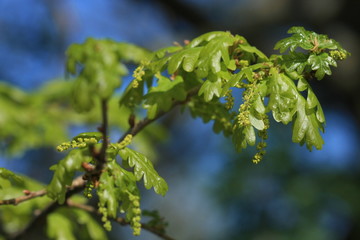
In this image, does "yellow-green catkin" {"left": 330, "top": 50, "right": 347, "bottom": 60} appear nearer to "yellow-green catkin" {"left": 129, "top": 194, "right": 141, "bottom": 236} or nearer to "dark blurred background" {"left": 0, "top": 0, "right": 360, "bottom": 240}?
"yellow-green catkin" {"left": 129, "top": 194, "right": 141, "bottom": 236}

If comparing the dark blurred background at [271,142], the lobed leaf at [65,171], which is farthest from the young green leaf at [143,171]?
the dark blurred background at [271,142]

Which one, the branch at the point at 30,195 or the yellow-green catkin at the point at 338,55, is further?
the branch at the point at 30,195

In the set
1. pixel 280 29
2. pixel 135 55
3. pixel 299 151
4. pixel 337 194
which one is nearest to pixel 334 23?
pixel 280 29

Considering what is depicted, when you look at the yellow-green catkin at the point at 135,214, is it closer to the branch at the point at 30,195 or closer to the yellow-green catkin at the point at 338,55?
the branch at the point at 30,195

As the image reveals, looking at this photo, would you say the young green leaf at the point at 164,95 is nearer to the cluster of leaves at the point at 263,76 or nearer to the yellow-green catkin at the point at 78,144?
the cluster of leaves at the point at 263,76

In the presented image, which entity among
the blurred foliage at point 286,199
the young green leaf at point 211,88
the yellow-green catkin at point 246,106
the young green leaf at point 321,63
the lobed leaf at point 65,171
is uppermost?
the blurred foliage at point 286,199

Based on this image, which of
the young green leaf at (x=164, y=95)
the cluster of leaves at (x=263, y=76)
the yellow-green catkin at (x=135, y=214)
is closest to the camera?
the yellow-green catkin at (x=135, y=214)

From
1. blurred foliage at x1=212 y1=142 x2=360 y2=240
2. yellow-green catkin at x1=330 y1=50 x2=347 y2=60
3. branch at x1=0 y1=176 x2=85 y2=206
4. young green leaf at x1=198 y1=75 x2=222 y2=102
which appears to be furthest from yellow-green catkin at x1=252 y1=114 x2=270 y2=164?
blurred foliage at x1=212 y1=142 x2=360 y2=240

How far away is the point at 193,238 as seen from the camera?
12.9 metres

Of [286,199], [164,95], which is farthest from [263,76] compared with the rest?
[286,199]

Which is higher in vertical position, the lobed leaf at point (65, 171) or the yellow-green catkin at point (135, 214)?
the lobed leaf at point (65, 171)

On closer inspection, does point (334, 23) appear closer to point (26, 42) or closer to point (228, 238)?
point (228, 238)

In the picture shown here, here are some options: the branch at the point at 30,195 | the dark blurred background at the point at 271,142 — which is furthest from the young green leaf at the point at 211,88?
the dark blurred background at the point at 271,142

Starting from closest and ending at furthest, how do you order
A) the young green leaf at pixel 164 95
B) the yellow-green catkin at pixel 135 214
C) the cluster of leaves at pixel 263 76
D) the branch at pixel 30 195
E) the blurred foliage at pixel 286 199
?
the yellow-green catkin at pixel 135 214 → the cluster of leaves at pixel 263 76 → the branch at pixel 30 195 → the young green leaf at pixel 164 95 → the blurred foliage at pixel 286 199
